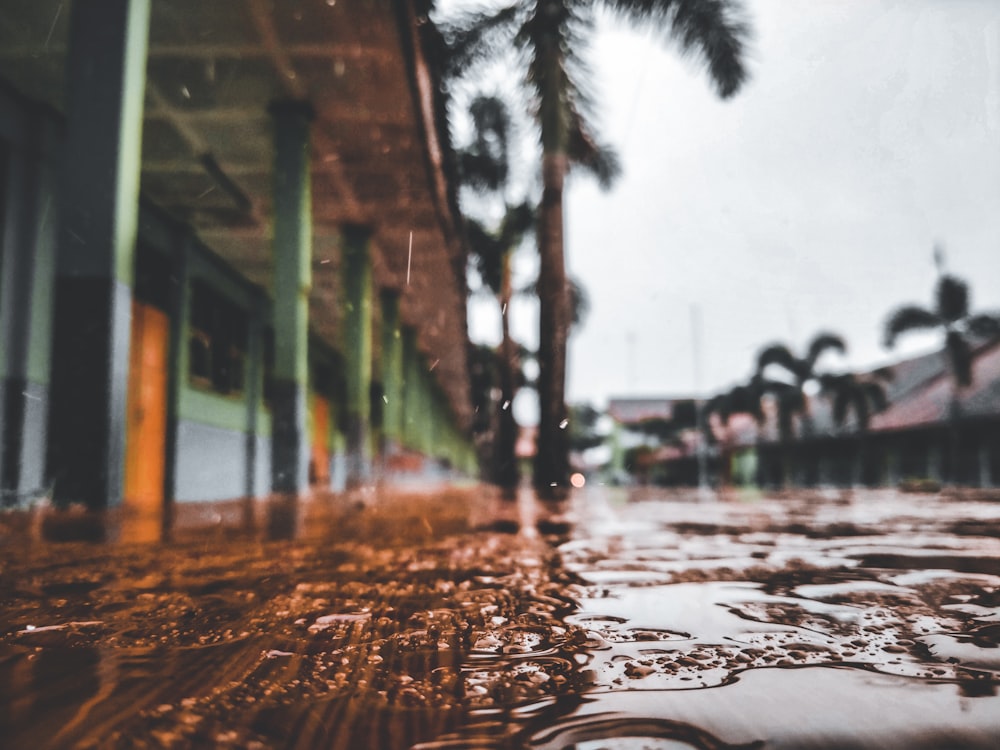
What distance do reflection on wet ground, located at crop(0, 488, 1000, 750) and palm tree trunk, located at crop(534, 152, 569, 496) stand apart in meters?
6.44

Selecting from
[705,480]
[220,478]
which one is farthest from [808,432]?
[220,478]

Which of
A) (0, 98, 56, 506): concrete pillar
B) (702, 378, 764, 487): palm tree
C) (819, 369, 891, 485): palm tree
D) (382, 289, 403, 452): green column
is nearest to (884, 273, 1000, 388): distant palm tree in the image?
(819, 369, 891, 485): palm tree

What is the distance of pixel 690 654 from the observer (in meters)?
0.71

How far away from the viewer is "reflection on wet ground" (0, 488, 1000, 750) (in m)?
0.50

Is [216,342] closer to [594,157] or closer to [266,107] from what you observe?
[266,107]

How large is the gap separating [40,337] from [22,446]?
0.97 metres

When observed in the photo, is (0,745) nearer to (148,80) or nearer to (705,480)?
(148,80)

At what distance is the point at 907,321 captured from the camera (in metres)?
23.0

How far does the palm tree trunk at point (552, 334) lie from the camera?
8031 millimetres

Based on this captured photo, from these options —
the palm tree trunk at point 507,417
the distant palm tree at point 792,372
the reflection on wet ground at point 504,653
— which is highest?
the distant palm tree at point 792,372

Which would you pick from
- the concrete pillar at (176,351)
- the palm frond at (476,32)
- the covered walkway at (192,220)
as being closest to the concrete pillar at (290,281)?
the covered walkway at (192,220)

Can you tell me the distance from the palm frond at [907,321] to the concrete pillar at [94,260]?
78.9 ft

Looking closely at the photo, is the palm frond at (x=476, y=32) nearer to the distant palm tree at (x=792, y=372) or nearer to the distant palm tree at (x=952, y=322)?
the distant palm tree at (x=952, y=322)

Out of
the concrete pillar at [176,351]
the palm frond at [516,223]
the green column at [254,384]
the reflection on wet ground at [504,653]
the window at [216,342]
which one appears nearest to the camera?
the reflection on wet ground at [504,653]
